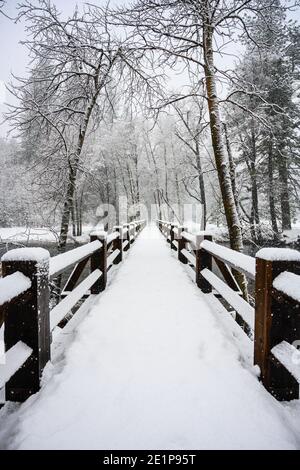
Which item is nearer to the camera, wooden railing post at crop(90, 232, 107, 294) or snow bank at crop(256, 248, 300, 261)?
snow bank at crop(256, 248, 300, 261)

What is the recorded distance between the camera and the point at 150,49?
6.62 metres

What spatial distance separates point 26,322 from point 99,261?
2.99 meters

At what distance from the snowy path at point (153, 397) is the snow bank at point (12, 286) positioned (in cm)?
87

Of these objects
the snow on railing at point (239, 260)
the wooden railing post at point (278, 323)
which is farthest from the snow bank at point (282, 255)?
the snow on railing at point (239, 260)

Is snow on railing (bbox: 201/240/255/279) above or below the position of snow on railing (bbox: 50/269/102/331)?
above

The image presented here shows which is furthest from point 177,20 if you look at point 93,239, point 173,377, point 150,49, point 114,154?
point 114,154

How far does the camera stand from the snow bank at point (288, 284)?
180 cm

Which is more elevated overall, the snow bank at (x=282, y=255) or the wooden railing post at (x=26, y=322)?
the snow bank at (x=282, y=255)

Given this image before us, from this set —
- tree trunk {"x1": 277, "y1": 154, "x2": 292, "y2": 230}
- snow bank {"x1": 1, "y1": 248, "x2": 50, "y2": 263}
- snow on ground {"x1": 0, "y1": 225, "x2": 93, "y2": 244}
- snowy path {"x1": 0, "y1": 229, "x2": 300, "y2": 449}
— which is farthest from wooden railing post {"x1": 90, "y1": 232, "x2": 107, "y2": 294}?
tree trunk {"x1": 277, "y1": 154, "x2": 292, "y2": 230}

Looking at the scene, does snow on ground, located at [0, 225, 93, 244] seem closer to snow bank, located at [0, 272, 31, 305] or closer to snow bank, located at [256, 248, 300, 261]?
snow bank, located at [0, 272, 31, 305]

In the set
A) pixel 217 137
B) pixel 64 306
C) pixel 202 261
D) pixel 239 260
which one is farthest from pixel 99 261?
pixel 217 137

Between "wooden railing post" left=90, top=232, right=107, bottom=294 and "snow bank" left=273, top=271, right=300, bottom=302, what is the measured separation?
351cm

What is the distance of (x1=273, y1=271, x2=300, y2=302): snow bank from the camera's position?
5.90 feet

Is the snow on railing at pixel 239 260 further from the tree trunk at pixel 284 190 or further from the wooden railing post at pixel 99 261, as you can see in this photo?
the tree trunk at pixel 284 190
